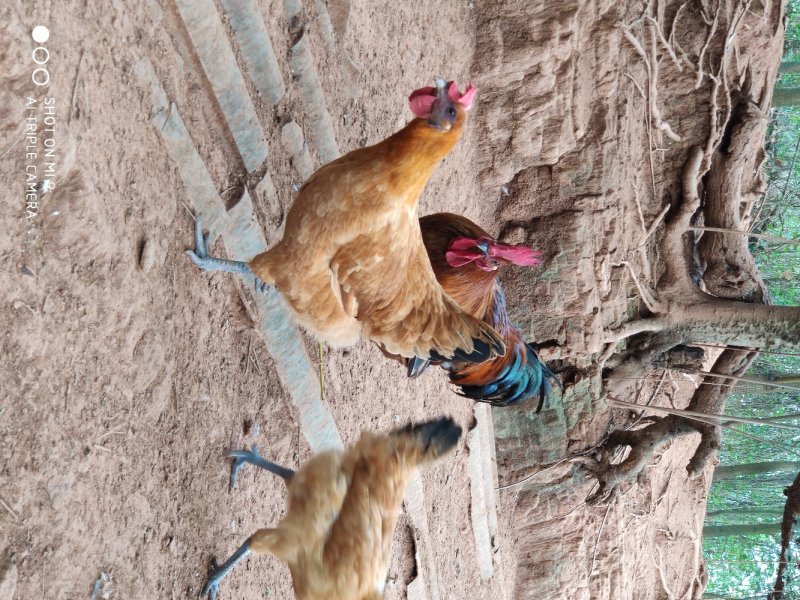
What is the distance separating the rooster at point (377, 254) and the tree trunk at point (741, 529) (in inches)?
203

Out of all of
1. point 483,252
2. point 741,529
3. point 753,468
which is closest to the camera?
point 483,252

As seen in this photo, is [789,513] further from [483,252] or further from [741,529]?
[741,529]

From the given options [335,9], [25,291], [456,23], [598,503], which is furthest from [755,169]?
[25,291]

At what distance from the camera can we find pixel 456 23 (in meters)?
3.32

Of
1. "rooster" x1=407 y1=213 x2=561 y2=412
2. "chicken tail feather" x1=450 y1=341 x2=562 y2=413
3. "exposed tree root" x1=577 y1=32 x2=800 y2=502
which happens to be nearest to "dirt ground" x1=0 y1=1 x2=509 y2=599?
"rooster" x1=407 y1=213 x2=561 y2=412

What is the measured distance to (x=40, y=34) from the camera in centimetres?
120

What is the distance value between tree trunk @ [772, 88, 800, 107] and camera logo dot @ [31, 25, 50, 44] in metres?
4.50

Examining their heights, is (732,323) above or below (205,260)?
below

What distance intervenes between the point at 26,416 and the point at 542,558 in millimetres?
3763

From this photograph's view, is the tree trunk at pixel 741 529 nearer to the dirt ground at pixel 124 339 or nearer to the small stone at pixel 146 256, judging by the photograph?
the dirt ground at pixel 124 339

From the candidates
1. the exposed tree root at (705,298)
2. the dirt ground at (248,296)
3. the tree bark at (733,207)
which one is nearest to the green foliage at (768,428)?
the exposed tree root at (705,298)

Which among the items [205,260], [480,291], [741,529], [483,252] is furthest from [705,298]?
[741,529]

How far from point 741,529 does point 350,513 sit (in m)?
5.81

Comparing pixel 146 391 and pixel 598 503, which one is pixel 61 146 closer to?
pixel 146 391
